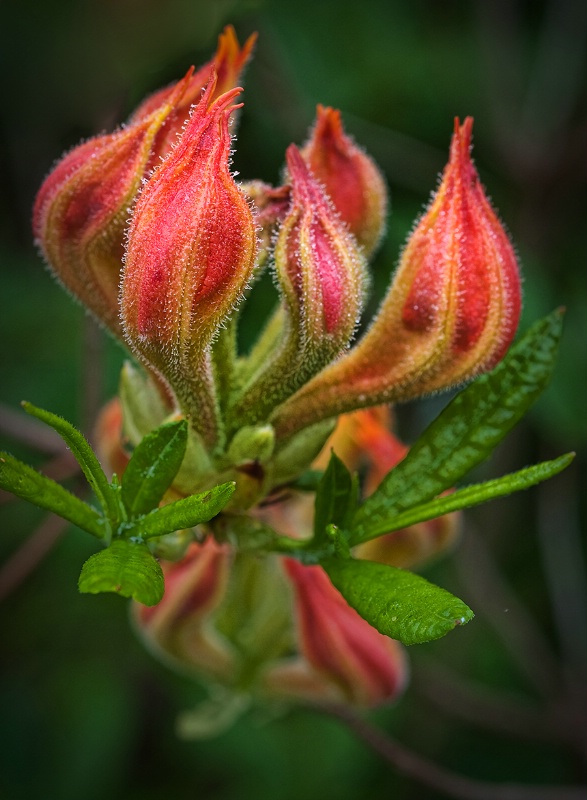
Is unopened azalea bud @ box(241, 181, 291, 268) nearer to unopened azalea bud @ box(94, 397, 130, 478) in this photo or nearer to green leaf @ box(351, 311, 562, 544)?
green leaf @ box(351, 311, 562, 544)

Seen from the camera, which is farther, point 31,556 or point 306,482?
point 31,556

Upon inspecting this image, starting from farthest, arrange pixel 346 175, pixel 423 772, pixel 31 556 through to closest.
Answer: pixel 31 556, pixel 423 772, pixel 346 175

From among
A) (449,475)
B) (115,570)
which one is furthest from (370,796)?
(115,570)

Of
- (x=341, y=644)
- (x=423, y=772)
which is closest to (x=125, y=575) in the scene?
(x=341, y=644)

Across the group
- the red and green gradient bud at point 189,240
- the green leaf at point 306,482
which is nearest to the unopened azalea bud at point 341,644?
the green leaf at point 306,482

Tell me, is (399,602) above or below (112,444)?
below

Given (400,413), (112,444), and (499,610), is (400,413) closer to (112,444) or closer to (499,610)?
(499,610)

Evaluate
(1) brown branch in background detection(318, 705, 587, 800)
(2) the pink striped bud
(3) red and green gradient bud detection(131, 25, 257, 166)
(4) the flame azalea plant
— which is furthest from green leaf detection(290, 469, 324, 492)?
(1) brown branch in background detection(318, 705, 587, 800)

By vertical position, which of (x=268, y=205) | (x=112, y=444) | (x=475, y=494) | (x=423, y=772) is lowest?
(x=423, y=772)
